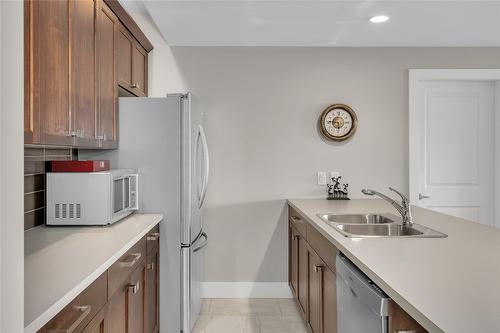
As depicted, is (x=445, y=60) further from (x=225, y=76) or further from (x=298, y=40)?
(x=225, y=76)

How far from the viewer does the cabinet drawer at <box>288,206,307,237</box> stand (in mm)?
2990

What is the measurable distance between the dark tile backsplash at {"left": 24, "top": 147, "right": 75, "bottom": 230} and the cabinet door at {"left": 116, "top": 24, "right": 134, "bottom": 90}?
78cm

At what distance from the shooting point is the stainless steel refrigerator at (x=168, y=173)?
279 cm

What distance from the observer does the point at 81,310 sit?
4.48 ft

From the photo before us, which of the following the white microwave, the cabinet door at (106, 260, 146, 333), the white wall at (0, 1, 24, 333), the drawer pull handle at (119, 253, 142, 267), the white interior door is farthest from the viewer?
the white interior door

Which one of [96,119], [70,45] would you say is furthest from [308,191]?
[70,45]

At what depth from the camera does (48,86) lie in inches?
70.4

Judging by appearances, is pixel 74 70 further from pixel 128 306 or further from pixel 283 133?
pixel 283 133

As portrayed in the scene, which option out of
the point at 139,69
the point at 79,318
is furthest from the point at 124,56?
the point at 79,318

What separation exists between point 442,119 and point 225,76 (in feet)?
6.80

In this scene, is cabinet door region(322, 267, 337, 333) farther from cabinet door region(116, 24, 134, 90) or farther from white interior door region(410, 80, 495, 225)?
white interior door region(410, 80, 495, 225)

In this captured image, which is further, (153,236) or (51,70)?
(153,236)

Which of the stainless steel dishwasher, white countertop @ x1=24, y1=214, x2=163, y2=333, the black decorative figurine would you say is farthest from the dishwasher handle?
the black decorative figurine

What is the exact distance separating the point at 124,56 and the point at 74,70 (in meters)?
1.00
